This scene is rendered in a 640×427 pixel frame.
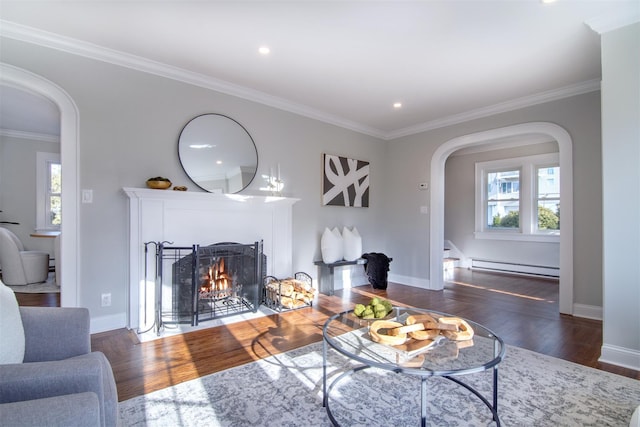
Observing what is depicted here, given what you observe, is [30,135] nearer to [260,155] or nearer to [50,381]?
[260,155]

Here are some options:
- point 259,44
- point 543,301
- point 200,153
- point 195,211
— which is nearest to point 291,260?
point 195,211

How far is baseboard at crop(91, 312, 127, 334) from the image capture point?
2.81 m

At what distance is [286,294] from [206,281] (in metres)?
0.87

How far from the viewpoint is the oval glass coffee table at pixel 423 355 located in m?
1.38

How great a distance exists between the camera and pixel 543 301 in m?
4.10

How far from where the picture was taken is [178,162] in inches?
128

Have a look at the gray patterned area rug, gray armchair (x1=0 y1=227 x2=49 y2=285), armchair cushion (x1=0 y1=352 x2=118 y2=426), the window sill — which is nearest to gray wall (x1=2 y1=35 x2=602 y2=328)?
the gray patterned area rug

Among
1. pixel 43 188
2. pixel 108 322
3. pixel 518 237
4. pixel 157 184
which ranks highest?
pixel 43 188

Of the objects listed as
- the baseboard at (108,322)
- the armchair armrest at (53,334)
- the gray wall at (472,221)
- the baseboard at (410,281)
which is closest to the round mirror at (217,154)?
the baseboard at (108,322)

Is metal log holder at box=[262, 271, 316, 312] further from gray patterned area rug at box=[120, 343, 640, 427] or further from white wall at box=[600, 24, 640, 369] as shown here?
white wall at box=[600, 24, 640, 369]

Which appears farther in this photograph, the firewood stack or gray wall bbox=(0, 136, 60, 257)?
gray wall bbox=(0, 136, 60, 257)

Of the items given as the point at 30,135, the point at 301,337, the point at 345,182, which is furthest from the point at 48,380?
the point at 30,135

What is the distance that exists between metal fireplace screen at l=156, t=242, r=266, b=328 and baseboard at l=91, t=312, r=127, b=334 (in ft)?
1.11

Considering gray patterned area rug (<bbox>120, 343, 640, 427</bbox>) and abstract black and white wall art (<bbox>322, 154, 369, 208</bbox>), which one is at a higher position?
abstract black and white wall art (<bbox>322, 154, 369, 208</bbox>)
